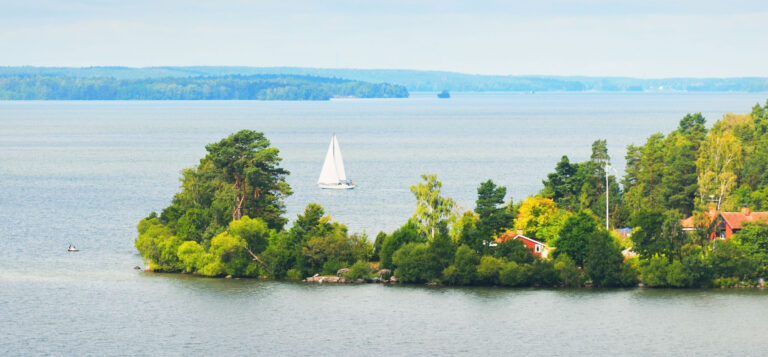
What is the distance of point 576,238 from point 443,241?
766 centimetres

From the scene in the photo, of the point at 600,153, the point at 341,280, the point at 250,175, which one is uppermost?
the point at 250,175

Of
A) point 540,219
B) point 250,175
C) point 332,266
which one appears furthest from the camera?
point 250,175

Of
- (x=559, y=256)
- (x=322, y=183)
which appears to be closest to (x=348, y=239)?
(x=559, y=256)

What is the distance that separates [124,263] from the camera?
75.5m

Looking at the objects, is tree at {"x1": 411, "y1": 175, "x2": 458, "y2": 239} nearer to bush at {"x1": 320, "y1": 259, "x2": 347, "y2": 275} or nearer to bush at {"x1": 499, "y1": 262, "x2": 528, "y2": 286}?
bush at {"x1": 320, "y1": 259, "x2": 347, "y2": 275}

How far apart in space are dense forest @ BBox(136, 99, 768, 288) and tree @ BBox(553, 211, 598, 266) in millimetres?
58

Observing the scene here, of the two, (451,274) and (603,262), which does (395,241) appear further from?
(603,262)

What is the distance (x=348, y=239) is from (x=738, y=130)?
54603 millimetres

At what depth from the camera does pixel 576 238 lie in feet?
220

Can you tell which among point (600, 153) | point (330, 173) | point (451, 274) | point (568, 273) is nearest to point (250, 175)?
point (451, 274)

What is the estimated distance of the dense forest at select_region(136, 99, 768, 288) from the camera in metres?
65.9

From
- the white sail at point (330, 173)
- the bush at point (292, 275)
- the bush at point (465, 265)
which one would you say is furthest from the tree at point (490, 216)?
the white sail at point (330, 173)

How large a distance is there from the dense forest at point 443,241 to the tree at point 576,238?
0.19 ft

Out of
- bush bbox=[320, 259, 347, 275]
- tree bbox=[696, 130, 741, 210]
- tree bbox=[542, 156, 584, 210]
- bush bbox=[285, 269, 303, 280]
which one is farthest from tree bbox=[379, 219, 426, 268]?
tree bbox=[696, 130, 741, 210]
